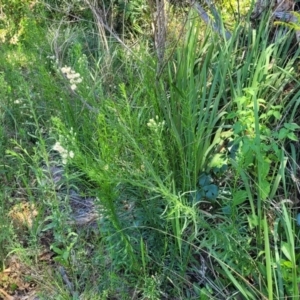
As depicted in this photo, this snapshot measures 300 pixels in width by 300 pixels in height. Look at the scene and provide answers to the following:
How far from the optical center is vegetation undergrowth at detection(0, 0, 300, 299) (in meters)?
1.87

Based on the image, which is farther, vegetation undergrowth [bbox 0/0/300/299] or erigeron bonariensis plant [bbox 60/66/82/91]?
erigeron bonariensis plant [bbox 60/66/82/91]

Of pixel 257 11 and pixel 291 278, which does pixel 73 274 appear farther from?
pixel 257 11

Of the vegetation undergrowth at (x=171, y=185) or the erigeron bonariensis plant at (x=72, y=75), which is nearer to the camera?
the vegetation undergrowth at (x=171, y=185)

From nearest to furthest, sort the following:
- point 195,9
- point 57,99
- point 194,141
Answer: point 194,141 < point 57,99 < point 195,9

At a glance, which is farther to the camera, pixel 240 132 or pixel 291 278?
pixel 240 132

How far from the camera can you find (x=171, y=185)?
2.10m

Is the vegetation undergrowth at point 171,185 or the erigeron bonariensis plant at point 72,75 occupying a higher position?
the erigeron bonariensis plant at point 72,75

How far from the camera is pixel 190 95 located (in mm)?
2191

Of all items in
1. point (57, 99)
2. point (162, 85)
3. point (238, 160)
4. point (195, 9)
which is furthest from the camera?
point (195, 9)

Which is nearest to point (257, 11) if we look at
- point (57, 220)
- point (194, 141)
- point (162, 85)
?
point (162, 85)

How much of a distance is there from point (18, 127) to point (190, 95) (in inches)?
53.6

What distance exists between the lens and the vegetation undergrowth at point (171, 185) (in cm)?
187

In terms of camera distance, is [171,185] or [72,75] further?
[72,75]

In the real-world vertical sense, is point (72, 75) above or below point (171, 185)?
above
